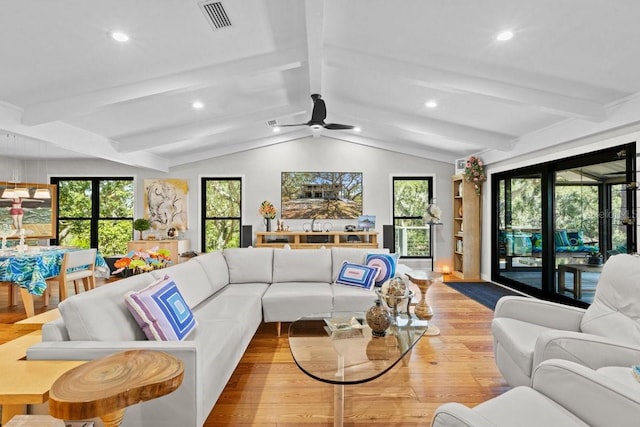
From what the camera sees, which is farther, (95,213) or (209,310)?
(95,213)

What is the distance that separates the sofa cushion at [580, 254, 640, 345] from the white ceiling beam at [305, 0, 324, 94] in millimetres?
2670

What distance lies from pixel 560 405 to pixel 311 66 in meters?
3.54

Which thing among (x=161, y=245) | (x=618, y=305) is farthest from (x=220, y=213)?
(x=618, y=305)

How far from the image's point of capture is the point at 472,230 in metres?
6.55

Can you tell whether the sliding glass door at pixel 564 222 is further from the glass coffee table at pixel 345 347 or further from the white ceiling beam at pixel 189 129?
the white ceiling beam at pixel 189 129

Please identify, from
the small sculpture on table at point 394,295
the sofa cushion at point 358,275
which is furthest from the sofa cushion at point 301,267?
the small sculpture on table at point 394,295

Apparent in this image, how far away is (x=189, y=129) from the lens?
18.0ft

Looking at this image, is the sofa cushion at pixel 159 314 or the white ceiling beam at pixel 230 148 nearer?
the sofa cushion at pixel 159 314

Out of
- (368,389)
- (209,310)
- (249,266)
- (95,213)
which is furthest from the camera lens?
(95,213)

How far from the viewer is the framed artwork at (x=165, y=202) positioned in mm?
7305

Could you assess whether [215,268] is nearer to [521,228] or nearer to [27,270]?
[27,270]

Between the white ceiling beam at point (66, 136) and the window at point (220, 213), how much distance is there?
1.51 m

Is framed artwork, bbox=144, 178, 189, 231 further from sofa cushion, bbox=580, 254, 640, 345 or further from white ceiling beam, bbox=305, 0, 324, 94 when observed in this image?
sofa cushion, bbox=580, 254, 640, 345

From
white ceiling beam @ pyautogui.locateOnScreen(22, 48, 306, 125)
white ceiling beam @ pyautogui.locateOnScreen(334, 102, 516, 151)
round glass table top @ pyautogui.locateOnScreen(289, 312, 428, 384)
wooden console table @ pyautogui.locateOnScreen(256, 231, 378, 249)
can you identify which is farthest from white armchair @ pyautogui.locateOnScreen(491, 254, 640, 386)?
wooden console table @ pyautogui.locateOnScreen(256, 231, 378, 249)
